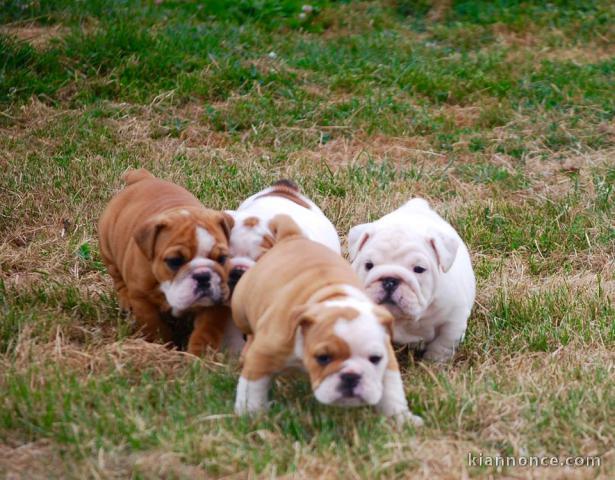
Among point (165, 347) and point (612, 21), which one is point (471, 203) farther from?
point (612, 21)

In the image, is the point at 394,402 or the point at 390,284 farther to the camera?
the point at 390,284

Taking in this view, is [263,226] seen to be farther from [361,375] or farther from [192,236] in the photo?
[361,375]

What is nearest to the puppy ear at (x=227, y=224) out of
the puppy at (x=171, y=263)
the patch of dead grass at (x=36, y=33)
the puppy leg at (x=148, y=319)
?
the puppy at (x=171, y=263)

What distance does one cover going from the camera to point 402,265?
4.93 m

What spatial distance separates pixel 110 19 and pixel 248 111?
2.20 m

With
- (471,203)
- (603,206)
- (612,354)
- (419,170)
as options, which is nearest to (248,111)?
(419,170)

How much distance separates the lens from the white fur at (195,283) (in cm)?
478

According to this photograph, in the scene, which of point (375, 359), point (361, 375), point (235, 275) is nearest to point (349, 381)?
point (361, 375)

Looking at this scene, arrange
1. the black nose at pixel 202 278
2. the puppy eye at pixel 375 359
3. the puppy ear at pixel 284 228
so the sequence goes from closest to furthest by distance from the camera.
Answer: the puppy eye at pixel 375 359, the black nose at pixel 202 278, the puppy ear at pixel 284 228

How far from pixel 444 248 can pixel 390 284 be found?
0.42 meters

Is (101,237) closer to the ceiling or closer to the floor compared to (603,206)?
closer to the ceiling

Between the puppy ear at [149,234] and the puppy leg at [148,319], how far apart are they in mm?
301

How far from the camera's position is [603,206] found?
707 centimetres

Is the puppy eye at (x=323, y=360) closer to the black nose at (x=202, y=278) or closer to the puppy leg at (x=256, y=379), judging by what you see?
the puppy leg at (x=256, y=379)
